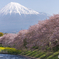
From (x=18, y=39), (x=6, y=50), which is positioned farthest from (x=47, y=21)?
(x=6, y=50)

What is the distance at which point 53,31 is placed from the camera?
140 feet

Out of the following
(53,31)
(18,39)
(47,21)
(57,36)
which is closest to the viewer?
(57,36)

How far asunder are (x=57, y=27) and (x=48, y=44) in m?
5.29

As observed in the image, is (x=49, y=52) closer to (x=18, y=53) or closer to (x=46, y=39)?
(x=46, y=39)

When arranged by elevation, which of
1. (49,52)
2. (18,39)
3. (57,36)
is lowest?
(49,52)

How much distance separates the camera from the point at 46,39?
1714 inches

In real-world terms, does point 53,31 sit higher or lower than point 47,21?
lower

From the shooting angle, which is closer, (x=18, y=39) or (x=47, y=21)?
(x=47, y=21)

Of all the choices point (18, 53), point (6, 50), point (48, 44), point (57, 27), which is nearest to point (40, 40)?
point (48, 44)

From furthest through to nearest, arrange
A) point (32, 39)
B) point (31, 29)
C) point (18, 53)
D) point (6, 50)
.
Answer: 1. point (6, 50)
2. point (18, 53)
3. point (31, 29)
4. point (32, 39)

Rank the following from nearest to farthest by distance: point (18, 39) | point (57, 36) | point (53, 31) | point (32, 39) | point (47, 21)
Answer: point (57, 36) < point (53, 31) < point (47, 21) < point (32, 39) < point (18, 39)

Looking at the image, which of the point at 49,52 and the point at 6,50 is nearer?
the point at 49,52

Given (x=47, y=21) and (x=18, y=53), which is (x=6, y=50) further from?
(x=47, y=21)

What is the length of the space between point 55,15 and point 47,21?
102 inches
